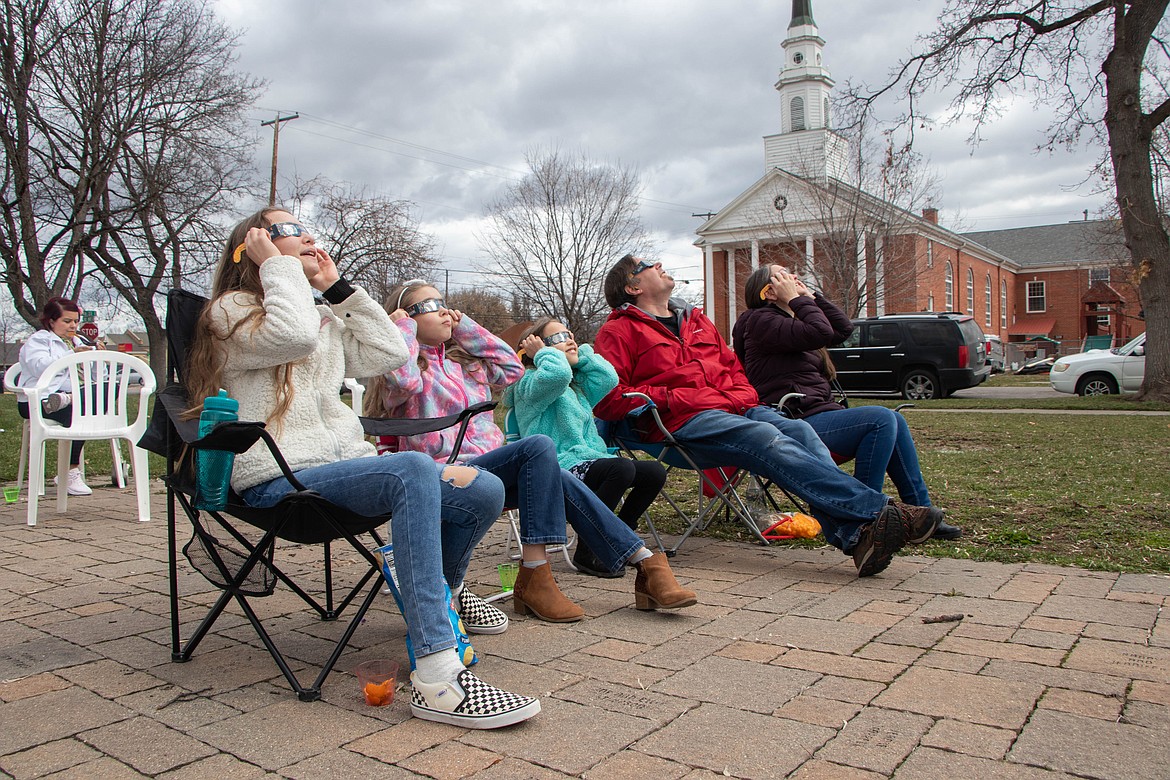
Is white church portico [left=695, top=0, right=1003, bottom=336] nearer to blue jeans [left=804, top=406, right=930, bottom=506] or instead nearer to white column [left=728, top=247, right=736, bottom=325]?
white column [left=728, top=247, right=736, bottom=325]

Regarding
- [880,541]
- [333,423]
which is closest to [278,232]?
[333,423]

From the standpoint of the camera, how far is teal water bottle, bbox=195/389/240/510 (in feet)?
7.60

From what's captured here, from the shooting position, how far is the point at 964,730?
6.82 ft

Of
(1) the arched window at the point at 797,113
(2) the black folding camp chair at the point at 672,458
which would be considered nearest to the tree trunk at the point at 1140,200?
(2) the black folding camp chair at the point at 672,458

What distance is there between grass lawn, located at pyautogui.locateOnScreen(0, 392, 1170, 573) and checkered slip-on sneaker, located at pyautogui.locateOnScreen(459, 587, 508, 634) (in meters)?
2.02

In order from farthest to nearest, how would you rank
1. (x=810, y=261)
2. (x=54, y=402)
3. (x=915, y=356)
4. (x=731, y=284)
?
(x=731, y=284) → (x=810, y=261) → (x=915, y=356) → (x=54, y=402)

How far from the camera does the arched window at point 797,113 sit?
1608 inches

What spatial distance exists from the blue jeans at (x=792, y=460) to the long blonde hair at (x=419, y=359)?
105 centimetres

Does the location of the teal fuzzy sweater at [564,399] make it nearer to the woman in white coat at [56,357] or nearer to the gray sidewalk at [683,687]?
the gray sidewalk at [683,687]

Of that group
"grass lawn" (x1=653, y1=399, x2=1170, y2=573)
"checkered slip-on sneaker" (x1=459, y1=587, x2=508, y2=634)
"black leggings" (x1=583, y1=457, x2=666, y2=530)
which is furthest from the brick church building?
"checkered slip-on sneaker" (x1=459, y1=587, x2=508, y2=634)

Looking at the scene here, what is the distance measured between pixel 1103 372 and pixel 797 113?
2795 cm

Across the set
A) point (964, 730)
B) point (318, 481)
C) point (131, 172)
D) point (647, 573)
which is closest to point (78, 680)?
point (318, 481)

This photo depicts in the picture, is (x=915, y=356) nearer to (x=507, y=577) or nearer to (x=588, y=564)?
(x=588, y=564)

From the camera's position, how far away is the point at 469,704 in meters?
2.18
